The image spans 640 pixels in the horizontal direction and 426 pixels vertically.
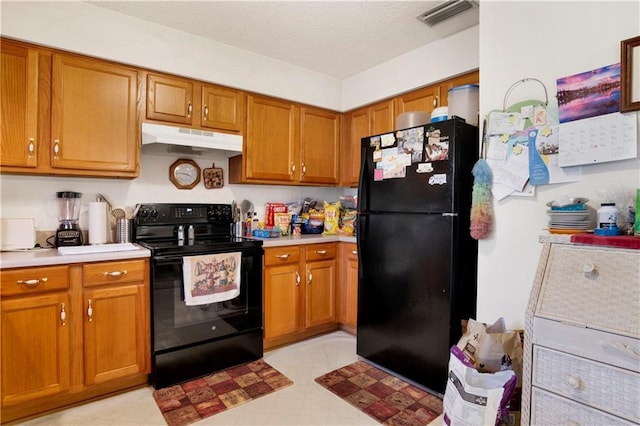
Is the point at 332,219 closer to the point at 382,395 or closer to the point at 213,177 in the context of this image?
the point at 213,177

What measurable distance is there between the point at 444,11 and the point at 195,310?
8.47 ft

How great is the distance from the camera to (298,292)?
2971 mm

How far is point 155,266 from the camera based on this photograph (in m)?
2.22

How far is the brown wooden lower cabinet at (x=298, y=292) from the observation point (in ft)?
9.22

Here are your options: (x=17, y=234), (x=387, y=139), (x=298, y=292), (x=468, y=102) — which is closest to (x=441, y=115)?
(x=468, y=102)

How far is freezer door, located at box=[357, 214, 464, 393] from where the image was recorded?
6.82ft

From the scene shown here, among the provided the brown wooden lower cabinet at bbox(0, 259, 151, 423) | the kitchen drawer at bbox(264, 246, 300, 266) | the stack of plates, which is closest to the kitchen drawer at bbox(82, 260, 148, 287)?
the brown wooden lower cabinet at bbox(0, 259, 151, 423)

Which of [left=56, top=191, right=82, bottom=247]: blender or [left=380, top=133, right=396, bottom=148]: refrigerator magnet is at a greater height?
[left=380, top=133, right=396, bottom=148]: refrigerator magnet

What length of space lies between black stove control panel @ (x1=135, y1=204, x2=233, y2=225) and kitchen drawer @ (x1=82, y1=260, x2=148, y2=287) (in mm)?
512

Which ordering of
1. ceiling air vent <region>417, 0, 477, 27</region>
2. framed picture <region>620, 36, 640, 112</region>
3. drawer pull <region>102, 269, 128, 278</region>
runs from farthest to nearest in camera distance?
ceiling air vent <region>417, 0, 477, 27</region>, drawer pull <region>102, 269, 128, 278</region>, framed picture <region>620, 36, 640, 112</region>

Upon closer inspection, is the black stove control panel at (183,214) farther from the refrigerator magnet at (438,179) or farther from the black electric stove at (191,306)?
the refrigerator magnet at (438,179)

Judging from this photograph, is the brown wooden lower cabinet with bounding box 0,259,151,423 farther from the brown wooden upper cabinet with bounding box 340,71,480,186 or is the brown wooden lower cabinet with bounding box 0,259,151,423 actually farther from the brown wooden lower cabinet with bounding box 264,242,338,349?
the brown wooden upper cabinet with bounding box 340,71,480,186

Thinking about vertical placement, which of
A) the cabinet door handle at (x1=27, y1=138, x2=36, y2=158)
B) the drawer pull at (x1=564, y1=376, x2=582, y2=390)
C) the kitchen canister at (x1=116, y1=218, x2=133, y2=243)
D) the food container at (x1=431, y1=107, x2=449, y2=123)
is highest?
the food container at (x1=431, y1=107, x2=449, y2=123)

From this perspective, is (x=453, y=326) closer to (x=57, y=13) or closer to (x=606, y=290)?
(x=606, y=290)
